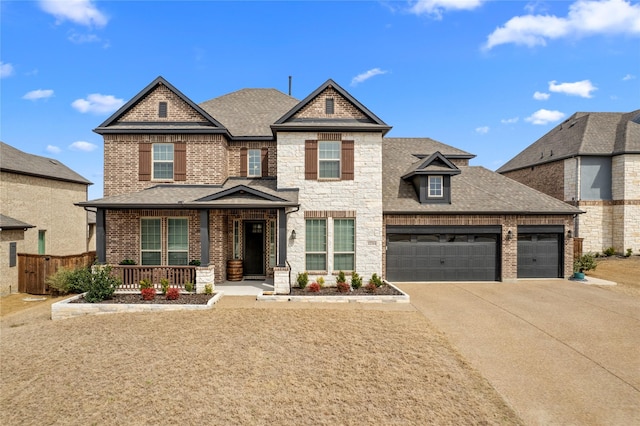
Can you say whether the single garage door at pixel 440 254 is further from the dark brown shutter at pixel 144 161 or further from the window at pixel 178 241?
the dark brown shutter at pixel 144 161

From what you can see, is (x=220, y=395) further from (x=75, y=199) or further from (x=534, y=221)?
(x=75, y=199)

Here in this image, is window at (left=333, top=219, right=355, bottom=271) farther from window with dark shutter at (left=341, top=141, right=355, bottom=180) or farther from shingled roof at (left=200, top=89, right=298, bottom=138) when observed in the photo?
shingled roof at (left=200, top=89, right=298, bottom=138)

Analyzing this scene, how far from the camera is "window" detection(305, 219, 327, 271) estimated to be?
1332cm

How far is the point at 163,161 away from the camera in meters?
14.4

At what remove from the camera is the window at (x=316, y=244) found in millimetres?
13320

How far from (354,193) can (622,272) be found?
675 inches

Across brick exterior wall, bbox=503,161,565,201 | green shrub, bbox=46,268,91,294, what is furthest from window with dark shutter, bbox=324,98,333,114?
brick exterior wall, bbox=503,161,565,201

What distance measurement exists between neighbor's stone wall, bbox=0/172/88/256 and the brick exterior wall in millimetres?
33665

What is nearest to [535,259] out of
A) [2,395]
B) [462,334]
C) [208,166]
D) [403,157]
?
[403,157]

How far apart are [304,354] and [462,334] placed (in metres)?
4.34

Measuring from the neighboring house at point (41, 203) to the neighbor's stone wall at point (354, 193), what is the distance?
35.9 ft

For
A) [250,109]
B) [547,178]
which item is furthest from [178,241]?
[547,178]

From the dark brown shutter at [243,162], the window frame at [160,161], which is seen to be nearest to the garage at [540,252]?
the dark brown shutter at [243,162]

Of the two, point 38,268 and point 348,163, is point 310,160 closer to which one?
point 348,163
